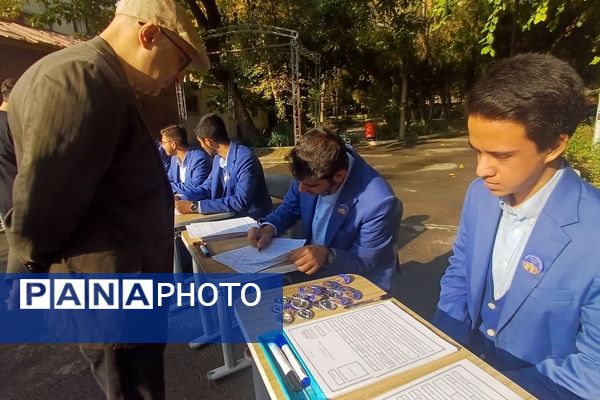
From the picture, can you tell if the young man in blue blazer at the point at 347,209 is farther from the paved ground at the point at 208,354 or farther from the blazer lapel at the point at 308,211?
the paved ground at the point at 208,354

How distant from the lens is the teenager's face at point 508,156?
1.10 metres

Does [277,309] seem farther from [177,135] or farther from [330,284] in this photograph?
[177,135]

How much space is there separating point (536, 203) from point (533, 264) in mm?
209

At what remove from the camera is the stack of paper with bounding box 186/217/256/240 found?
2.27 metres

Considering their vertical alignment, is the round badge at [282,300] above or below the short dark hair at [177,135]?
below

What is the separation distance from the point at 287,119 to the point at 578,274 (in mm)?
14777

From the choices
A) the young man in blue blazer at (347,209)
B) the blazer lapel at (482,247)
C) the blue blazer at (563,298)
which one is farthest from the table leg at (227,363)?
the blue blazer at (563,298)

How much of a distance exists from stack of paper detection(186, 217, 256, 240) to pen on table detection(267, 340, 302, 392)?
1.30 m

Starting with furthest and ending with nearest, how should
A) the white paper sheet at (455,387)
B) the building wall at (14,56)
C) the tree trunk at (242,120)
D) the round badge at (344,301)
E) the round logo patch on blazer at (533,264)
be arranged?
the tree trunk at (242,120)
the building wall at (14,56)
the round badge at (344,301)
the round logo patch on blazer at (533,264)
the white paper sheet at (455,387)

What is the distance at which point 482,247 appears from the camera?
4.48 ft

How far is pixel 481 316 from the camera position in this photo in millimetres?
1399

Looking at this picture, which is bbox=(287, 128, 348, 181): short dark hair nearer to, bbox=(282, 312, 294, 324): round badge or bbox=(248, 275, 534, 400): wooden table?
bbox=(282, 312, 294, 324): round badge

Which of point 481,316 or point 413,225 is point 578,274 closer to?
point 481,316

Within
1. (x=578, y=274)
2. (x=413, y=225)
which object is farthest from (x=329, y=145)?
(x=413, y=225)
